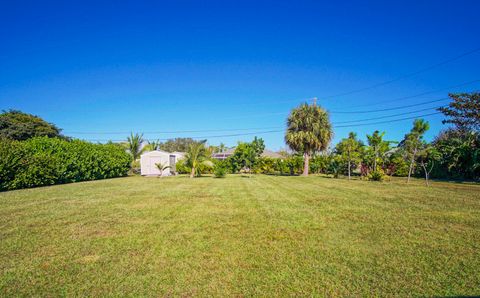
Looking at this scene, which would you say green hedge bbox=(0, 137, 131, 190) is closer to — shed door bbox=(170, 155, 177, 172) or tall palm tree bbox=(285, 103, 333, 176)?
shed door bbox=(170, 155, 177, 172)

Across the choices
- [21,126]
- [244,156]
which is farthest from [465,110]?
[21,126]

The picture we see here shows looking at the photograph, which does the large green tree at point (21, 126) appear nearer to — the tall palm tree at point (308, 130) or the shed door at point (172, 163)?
the shed door at point (172, 163)

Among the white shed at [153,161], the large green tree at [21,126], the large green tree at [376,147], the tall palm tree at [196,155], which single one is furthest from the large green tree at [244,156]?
the large green tree at [21,126]

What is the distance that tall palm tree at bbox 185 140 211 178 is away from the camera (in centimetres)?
2181

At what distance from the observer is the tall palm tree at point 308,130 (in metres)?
24.3

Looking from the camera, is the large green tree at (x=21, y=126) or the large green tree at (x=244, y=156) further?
the large green tree at (x=21, y=126)

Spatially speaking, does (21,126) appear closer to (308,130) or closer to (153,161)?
(153,161)

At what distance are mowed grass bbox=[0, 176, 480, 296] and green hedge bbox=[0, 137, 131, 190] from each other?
23.2ft

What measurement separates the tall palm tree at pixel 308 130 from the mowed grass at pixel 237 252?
56.8 ft

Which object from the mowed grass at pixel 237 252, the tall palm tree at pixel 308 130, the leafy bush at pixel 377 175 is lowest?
the mowed grass at pixel 237 252

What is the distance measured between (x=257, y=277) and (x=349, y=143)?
19.5 meters

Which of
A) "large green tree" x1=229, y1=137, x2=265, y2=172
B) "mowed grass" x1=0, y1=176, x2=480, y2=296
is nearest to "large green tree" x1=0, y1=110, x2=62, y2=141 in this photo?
"large green tree" x1=229, y1=137, x2=265, y2=172

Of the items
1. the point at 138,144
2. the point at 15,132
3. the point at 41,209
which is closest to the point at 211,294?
the point at 41,209

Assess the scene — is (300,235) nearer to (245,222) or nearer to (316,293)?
(245,222)
